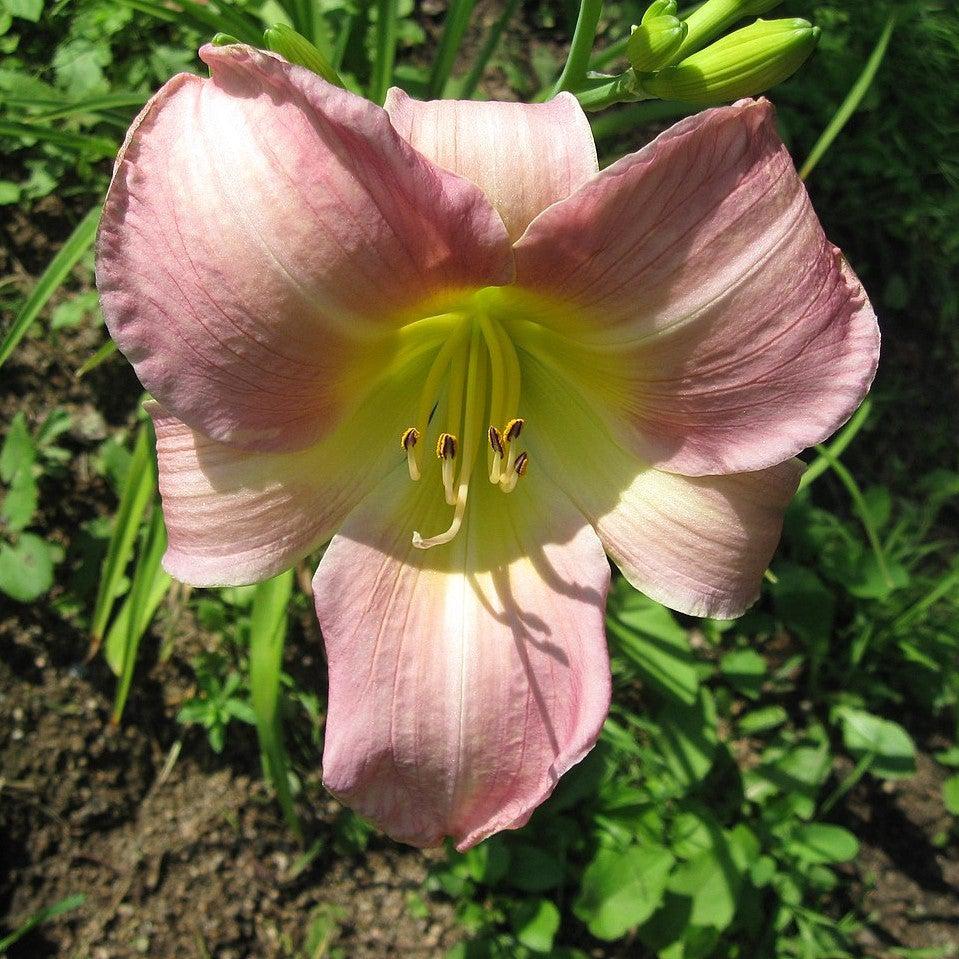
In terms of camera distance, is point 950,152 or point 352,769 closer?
point 352,769

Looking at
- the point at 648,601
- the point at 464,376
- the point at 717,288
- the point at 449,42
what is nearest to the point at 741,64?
the point at 717,288

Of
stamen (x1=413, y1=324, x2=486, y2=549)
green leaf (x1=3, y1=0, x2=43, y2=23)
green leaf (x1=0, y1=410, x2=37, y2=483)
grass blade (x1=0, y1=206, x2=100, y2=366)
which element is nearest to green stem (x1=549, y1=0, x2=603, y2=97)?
stamen (x1=413, y1=324, x2=486, y2=549)

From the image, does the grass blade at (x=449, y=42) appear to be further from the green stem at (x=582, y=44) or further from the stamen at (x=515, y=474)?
the stamen at (x=515, y=474)

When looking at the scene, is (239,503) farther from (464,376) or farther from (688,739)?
(688,739)

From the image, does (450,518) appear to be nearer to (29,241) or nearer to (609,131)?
(609,131)

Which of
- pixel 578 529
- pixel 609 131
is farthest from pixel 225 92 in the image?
pixel 609 131
